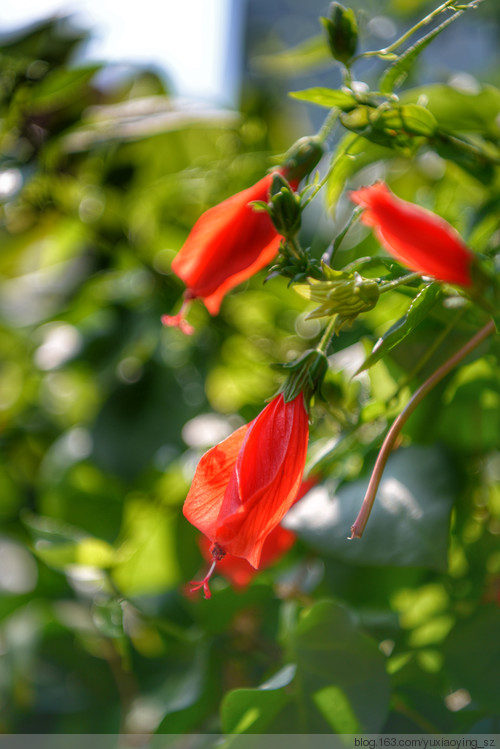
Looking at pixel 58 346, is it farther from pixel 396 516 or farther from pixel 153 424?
pixel 396 516

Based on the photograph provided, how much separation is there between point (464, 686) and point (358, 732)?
0.04 metres

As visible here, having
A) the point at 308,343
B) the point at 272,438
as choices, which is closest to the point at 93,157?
the point at 308,343

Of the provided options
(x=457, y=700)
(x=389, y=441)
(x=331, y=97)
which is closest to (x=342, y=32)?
(x=331, y=97)

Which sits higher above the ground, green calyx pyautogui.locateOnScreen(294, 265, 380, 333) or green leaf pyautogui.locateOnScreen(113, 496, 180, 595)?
green calyx pyautogui.locateOnScreen(294, 265, 380, 333)

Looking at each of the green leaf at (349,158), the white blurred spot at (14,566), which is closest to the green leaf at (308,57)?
the green leaf at (349,158)

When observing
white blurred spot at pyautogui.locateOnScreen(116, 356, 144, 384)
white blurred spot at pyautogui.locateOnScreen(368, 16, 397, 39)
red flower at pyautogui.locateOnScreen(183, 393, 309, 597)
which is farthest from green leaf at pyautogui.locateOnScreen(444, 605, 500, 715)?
white blurred spot at pyautogui.locateOnScreen(368, 16, 397, 39)

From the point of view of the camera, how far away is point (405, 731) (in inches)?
8.2

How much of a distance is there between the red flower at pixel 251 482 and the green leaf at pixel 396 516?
0.05 meters

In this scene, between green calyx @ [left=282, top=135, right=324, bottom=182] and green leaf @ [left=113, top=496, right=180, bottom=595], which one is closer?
green calyx @ [left=282, top=135, right=324, bottom=182]

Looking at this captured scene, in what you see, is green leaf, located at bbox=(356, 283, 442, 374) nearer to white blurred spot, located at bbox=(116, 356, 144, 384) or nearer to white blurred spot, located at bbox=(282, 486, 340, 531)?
white blurred spot, located at bbox=(282, 486, 340, 531)

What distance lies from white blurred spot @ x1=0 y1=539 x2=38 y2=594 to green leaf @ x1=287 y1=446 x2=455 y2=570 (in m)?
0.26

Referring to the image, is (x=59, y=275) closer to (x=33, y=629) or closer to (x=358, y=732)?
(x=33, y=629)

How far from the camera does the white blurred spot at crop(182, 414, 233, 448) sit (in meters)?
0.33

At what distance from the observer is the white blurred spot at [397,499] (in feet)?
0.65
